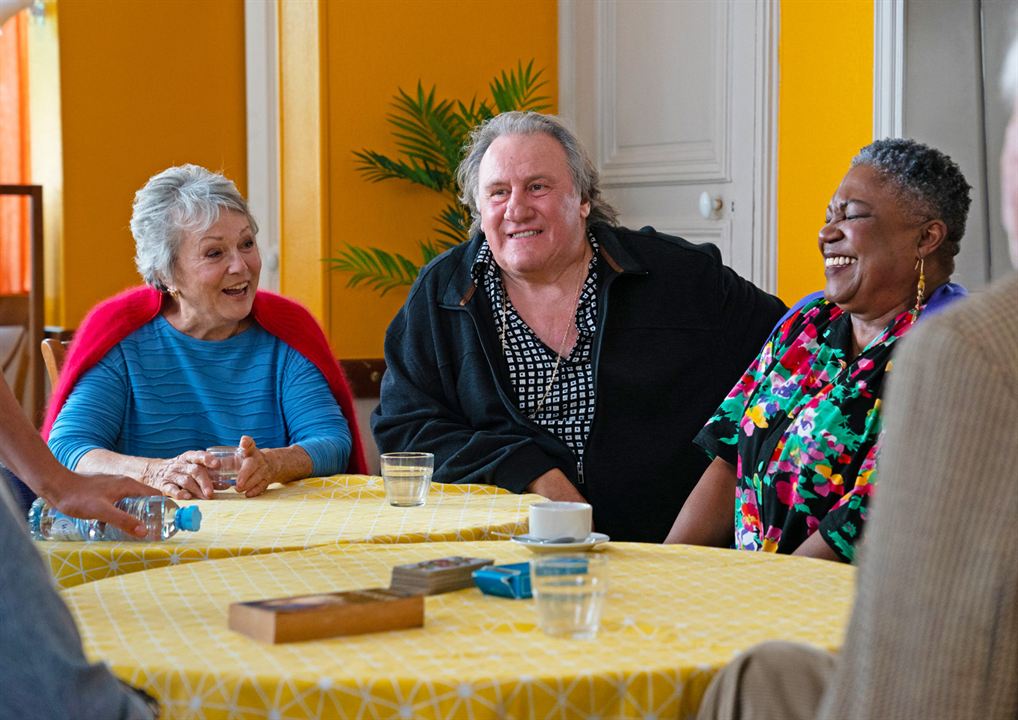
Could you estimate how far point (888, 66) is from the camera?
4.14 metres

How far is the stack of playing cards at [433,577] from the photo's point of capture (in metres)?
1.58

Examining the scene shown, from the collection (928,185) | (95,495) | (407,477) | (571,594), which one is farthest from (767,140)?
(571,594)

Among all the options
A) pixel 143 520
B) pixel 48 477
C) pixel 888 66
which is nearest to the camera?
pixel 48 477

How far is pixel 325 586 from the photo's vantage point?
1.68 m

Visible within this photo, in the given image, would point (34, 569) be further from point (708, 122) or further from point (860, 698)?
point (708, 122)

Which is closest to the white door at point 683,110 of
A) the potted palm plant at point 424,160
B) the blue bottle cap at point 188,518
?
the potted palm plant at point 424,160

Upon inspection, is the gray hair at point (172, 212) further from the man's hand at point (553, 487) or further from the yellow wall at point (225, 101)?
the yellow wall at point (225, 101)

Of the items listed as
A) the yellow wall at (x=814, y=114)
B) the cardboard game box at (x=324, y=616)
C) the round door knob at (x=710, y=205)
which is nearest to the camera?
the cardboard game box at (x=324, y=616)

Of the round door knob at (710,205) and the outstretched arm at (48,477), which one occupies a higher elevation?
the round door knob at (710,205)

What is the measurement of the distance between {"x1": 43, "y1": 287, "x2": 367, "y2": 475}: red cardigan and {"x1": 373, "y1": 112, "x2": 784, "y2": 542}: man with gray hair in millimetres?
130

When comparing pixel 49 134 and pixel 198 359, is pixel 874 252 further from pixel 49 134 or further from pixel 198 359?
pixel 49 134

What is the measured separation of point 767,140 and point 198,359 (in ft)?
8.38

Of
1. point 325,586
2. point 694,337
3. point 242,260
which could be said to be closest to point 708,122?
A: point 694,337

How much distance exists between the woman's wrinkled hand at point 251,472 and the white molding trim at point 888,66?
2411 millimetres
